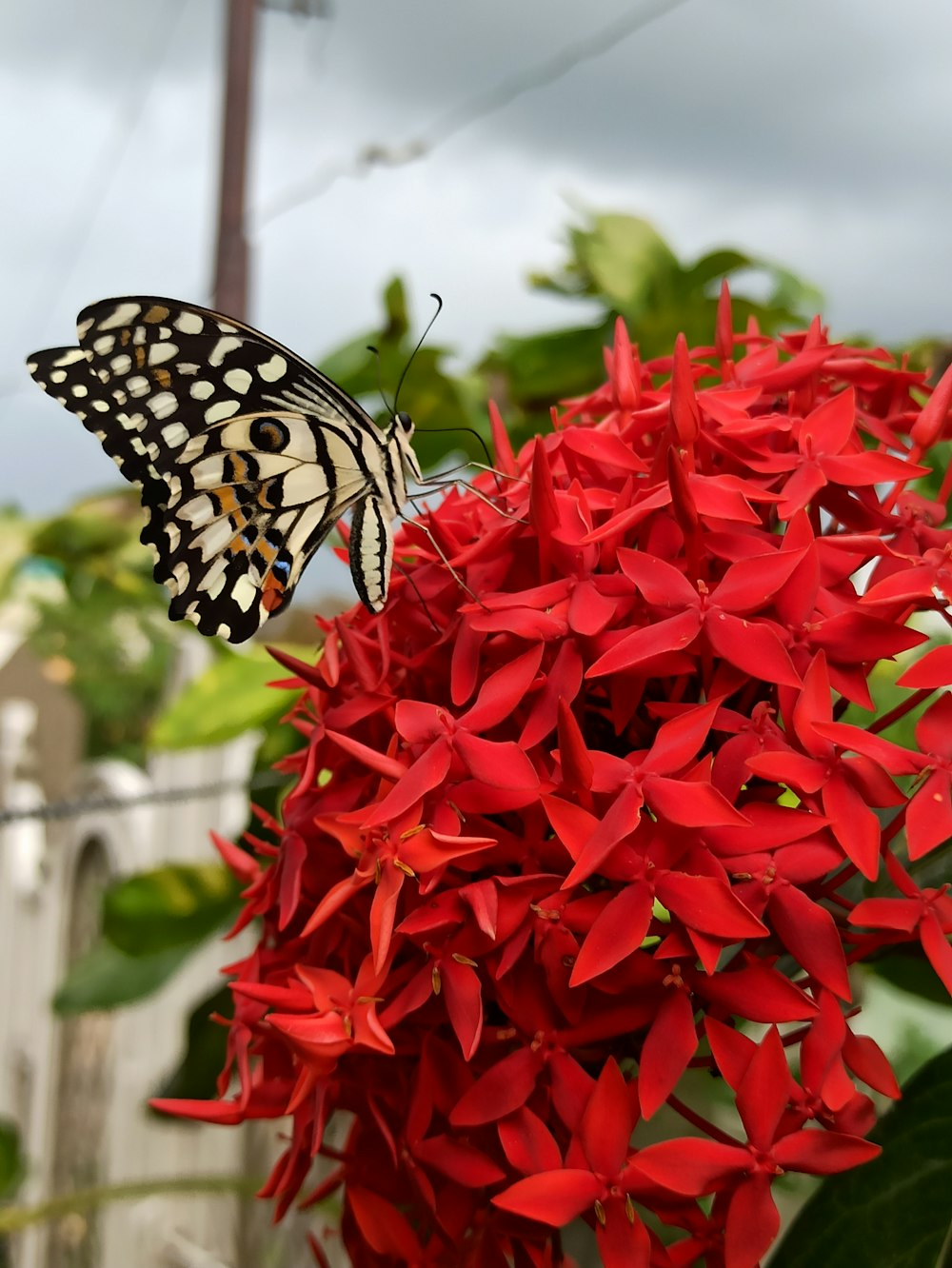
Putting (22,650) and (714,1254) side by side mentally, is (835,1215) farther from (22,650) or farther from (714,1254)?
(22,650)

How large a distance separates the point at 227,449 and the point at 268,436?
0.07 ft

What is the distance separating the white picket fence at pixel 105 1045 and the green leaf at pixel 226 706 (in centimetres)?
53

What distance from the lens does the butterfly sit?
59 cm

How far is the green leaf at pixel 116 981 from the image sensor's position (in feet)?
3.66

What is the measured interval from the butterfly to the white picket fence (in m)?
0.87

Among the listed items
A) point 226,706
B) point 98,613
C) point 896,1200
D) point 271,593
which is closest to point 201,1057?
point 226,706

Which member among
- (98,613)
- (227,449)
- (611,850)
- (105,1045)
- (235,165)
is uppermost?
(235,165)

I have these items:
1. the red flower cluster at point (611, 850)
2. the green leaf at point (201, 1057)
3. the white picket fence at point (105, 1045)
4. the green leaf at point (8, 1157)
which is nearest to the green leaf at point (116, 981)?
the green leaf at point (201, 1057)

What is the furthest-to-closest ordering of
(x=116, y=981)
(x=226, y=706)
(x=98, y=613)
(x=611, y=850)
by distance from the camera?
(x=98, y=613), (x=116, y=981), (x=226, y=706), (x=611, y=850)

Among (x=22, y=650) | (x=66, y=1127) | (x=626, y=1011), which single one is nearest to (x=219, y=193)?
(x=626, y=1011)

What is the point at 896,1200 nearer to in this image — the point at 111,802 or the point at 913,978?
the point at 913,978

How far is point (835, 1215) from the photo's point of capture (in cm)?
45

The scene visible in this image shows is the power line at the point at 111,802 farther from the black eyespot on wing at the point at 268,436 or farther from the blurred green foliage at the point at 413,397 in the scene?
the black eyespot on wing at the point at 268,436

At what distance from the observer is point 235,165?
4.78ft
